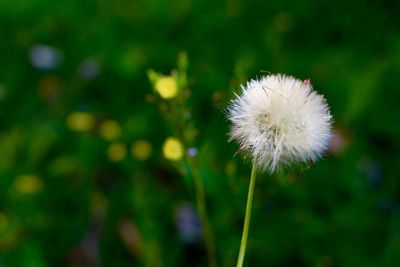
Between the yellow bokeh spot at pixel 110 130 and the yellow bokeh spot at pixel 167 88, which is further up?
the yellow bokeh spot at pixel 110 130

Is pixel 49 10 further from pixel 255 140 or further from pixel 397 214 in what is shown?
pixel 255 140

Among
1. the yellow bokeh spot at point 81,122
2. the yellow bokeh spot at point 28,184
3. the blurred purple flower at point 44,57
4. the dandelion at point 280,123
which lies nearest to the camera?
the dandelion at point 280,123

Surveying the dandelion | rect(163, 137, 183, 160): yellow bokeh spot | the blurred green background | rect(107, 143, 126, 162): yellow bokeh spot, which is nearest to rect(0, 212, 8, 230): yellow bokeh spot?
the blurred green background

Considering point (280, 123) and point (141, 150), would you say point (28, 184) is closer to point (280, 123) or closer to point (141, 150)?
point (141, 150)

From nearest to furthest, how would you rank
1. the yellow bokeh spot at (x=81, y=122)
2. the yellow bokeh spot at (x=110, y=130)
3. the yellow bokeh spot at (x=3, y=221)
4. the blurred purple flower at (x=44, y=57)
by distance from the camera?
the yellow bokeh spot at (x=3, y=221) < the yellow bokeh spot at (x=110, y=130) < the yellow bokeh spot at (x=81, y=122) < the blurred purple flower at (x=44, y=57)

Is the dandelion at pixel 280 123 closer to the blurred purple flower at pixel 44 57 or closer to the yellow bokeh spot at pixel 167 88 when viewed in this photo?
the yellow bokeh spot at pixel 167 88

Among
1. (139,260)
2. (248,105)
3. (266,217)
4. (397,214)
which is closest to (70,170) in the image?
(139,260)

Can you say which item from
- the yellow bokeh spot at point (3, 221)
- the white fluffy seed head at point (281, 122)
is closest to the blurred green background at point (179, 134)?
the yellow bokeh spot at point (3, 221)
